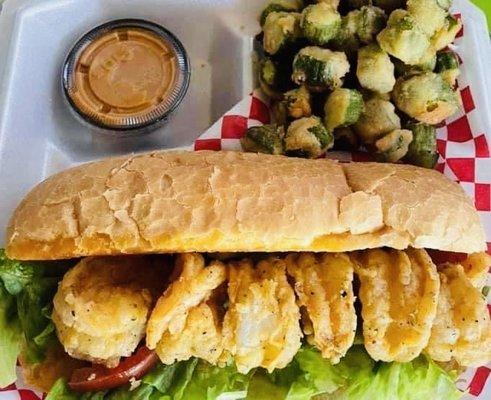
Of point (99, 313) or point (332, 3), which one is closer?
point (99, 313)

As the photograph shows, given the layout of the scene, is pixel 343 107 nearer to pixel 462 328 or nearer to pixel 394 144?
pixel 394 144

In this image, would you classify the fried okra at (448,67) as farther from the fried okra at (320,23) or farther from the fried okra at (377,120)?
the fried okra at (320,23)

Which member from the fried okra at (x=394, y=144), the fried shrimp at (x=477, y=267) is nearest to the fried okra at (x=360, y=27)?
the fried okra at (x=394, y=144)

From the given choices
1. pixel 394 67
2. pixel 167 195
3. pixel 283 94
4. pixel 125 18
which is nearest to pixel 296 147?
pixel 283 94

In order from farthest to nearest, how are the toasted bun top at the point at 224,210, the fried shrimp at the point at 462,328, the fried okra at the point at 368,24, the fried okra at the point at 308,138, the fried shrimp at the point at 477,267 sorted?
the fried okra at the point at 368,24, the fried okra at the point at 308,138, the fried shrimp at the point at 477,267, the fried shrimp at the point at 462,328, the toasted bun top at the point at 224,210

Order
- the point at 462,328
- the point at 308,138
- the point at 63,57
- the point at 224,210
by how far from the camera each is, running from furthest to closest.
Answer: the point at 63,57 → the point at 308,138 → the point at 462,328 → the point at 224,210

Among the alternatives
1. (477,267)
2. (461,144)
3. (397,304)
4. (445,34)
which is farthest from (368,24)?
(397,304)

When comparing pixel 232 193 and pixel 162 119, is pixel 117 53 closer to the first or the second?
pixel 162 119
